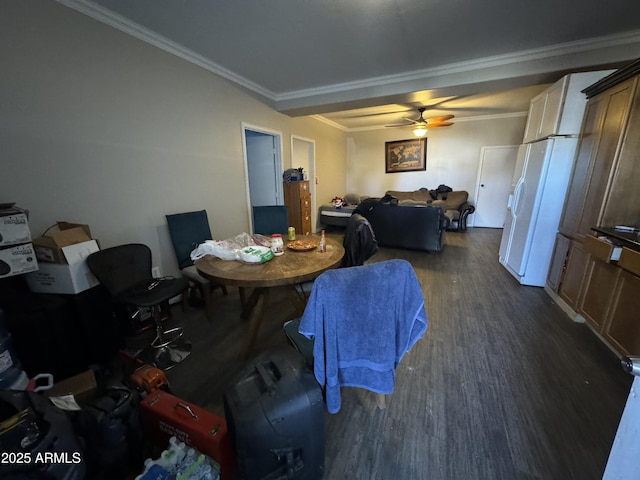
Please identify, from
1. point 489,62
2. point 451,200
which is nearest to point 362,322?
point 489,62

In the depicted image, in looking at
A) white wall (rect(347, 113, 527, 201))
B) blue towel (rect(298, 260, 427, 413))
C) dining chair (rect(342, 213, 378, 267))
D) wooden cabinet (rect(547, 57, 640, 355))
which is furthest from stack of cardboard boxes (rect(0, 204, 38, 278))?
white wall (rect(347, 113, 527, 201))

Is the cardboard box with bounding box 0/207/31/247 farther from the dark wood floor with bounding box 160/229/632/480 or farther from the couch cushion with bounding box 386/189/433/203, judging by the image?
the couch cushion with bounding box 386/189/433/203

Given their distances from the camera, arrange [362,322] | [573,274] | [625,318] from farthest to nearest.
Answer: [573,274], [625,318], [362,322]

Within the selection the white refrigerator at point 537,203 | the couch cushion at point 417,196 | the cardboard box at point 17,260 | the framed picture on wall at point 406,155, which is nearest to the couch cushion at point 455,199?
the couch cushion at point 417,196

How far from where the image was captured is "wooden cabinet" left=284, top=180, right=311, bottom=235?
439cm

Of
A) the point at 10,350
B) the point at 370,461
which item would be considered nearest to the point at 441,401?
the point at 370,461

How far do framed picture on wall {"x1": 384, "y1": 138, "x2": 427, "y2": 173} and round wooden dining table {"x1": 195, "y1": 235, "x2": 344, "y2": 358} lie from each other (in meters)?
5.47

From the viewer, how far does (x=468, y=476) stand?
1104mm

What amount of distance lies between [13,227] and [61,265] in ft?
1.01

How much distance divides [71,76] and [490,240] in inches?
245

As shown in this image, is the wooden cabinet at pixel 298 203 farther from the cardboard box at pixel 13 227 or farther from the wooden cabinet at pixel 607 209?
the wooden cabinet at pixel 607 209

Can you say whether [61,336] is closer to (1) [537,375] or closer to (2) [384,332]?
(2) [384,332]

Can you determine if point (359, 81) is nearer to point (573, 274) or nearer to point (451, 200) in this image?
point (573, 274)

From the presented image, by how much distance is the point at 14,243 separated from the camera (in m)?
1.39
